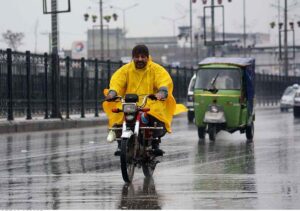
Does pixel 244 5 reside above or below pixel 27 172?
above

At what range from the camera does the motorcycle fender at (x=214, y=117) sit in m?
23.5

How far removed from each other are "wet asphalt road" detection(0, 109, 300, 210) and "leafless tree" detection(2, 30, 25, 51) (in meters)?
85.6

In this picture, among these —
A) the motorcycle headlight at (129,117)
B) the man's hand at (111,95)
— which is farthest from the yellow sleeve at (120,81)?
the motorcycle headlight at (129,117)

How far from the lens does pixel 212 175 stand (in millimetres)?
13406

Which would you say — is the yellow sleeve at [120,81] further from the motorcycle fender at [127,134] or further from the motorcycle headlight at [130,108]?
the motorcycle fender at [127,134]

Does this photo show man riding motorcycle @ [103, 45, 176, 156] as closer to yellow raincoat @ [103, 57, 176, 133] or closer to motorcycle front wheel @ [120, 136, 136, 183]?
yellow raincoat @ [103, 57, 176, 133]

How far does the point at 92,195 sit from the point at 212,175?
9.43 feet

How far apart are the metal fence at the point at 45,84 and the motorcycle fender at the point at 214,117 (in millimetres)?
8830

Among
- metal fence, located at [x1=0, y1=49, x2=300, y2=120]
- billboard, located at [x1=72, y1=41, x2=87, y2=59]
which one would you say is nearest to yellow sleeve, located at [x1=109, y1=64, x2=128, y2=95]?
metal fence, located at [x1=0, y1=49, x2=300, y2=120]

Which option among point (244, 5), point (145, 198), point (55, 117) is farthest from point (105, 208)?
point (244, 5)

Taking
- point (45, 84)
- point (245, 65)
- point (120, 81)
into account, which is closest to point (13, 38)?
point (45, 84)

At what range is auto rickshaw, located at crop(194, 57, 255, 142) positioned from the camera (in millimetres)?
23672

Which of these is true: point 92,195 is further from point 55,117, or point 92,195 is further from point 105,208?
point 55,117

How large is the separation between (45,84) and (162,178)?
67.6 ft
